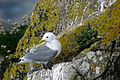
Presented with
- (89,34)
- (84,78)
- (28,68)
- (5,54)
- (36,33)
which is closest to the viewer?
(84,78)

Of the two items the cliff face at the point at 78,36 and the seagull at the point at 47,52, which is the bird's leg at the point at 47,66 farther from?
the seagull at the point at 47,52

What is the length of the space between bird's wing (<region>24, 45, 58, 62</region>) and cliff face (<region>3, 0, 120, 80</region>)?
1.07 ft

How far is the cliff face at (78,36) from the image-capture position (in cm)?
744

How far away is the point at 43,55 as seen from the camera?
7.62m

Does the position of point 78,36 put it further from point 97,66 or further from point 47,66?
point 97,66

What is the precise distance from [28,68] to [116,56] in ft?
8.61

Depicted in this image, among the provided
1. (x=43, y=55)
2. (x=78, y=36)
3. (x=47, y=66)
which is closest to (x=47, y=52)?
(x=43, y=55)

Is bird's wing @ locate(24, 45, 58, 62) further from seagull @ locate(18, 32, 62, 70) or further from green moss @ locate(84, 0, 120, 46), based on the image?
green moss @ locate(84, 0, 120, 46)

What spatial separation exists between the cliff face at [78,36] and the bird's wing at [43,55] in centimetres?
33

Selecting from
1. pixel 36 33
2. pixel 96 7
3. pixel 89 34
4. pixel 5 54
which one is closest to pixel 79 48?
pixel 89 34

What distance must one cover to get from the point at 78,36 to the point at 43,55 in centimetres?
112

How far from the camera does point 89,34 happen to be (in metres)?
8.12

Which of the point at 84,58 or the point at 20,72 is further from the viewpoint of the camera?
the point at 20,72

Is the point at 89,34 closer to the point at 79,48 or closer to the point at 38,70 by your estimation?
the point at 79,48
